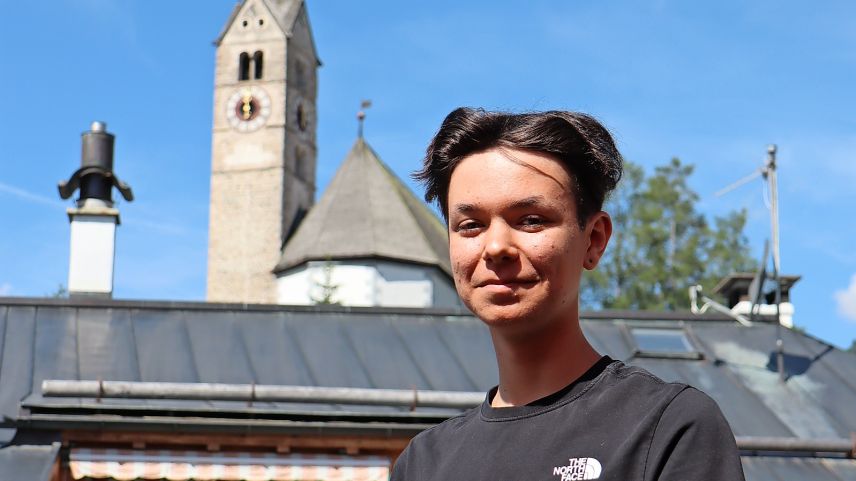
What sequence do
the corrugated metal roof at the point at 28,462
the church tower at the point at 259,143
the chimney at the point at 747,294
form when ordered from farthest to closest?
1. the church tower at the point at 259,143
2. the chimney at the point at 747,294
3. the corrugated metal roof at the point at 28,462

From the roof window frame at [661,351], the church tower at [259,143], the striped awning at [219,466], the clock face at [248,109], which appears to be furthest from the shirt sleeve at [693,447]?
the clock face at [248,109]

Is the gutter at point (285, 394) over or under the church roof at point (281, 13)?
under

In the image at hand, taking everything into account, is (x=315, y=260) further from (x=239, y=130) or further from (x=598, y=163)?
(x=598, y=163)

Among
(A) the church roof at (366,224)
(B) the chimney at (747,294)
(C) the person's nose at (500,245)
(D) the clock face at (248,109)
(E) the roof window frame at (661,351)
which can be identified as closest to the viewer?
(C) the person's nose at (500,245)

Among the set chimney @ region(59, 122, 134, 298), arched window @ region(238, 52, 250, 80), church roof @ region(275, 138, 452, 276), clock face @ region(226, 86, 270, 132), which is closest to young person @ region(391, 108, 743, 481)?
chimney @ region(59, 122, 134, 298)

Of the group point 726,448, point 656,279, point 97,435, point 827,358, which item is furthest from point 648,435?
point 656,279

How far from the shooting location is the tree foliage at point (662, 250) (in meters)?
49.3

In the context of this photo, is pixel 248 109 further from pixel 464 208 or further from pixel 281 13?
pixel 464 208

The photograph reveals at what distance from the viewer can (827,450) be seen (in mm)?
11266

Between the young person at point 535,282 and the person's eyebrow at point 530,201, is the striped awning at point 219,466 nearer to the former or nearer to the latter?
the young person at point 535,282

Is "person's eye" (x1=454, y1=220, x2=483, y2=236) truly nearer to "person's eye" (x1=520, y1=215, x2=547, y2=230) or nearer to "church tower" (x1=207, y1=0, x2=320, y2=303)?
"person's eye" (x1=520, y1=215, x2=547, y2=230)

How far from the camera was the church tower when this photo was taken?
5903 cm

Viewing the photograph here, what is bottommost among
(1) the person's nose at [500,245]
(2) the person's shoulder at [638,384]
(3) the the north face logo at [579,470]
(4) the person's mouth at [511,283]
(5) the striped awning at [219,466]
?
(5) the striped awning at [219,466]

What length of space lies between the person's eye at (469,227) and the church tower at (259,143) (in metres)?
54.3
